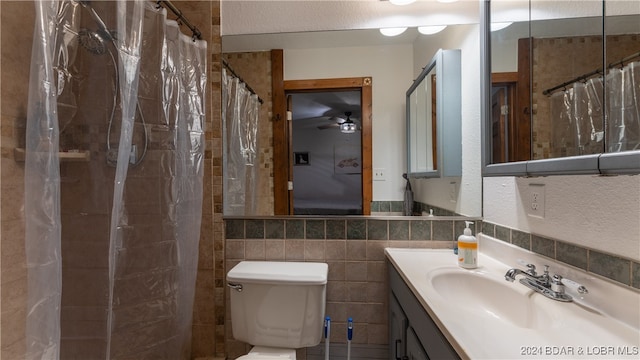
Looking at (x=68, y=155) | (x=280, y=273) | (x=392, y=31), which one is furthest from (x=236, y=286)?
(x=392, y=31)

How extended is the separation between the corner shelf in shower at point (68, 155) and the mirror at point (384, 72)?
0.79 meters

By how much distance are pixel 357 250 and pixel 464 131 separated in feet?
2.77

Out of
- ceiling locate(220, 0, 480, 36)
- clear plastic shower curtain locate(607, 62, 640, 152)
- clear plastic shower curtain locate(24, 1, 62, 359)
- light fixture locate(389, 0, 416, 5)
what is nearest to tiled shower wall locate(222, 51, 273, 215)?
ceiling locate(220, 0, 480, 36)

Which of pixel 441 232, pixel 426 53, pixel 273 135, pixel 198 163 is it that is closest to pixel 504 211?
pixel 441 232

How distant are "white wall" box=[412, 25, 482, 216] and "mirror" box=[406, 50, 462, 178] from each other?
31mm

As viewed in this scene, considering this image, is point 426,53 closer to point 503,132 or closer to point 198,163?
point 503,132

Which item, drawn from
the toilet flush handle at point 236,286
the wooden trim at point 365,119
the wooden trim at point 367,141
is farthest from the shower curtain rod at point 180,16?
the toilet flush handle at point 236,286

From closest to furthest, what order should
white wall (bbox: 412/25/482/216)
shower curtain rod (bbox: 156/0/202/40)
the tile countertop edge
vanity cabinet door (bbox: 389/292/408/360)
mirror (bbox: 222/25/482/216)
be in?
the tile countertop edge
vanity cabinet door (bbox: 389/292/408/360)
shower curtain rod (bbox: 156/0/202/40)
white wall (bbox: 412/25/482/216)
mirror (bbox: 222/25/482/216)

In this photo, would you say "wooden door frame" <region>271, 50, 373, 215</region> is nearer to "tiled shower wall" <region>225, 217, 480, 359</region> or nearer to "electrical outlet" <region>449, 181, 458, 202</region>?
"tiled shower wall" <region>225, 217, 480, 359</region>

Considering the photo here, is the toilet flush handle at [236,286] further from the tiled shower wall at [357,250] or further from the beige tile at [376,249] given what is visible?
the beige tile at [376,249]

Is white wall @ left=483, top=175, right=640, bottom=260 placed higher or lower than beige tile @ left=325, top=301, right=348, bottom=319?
higher

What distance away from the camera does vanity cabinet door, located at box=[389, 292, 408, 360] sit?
3.60ft

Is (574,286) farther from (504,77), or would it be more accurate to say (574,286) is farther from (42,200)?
(42,200)

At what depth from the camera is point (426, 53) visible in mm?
1438
